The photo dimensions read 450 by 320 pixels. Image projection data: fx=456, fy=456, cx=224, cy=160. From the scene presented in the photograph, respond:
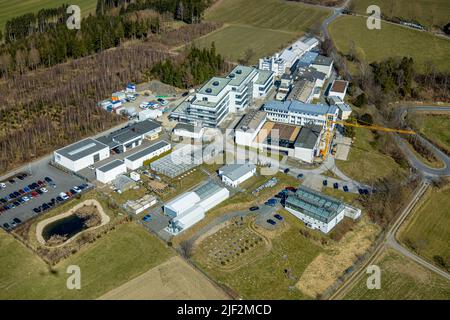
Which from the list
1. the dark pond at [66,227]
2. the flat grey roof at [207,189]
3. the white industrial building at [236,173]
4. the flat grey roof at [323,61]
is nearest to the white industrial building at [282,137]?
the white industrial building at [236,173]

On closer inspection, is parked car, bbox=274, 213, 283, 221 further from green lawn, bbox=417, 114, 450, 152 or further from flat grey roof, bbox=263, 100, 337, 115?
green lawn, bbox=417, 114, 450, 152

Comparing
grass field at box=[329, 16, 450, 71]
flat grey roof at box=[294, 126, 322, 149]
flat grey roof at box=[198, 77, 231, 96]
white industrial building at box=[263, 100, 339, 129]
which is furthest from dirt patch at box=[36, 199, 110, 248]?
grass field at box=[329, 16, 450, 71]

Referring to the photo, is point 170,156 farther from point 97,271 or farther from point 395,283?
point 395,283

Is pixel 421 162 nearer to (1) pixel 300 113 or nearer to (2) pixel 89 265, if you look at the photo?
(1) pixel 300 113

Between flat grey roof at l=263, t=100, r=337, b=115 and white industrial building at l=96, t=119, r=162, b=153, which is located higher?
flat grey roof at l=263, t=100, r=337, b=115

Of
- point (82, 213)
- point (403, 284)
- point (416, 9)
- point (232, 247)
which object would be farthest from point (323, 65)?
point (82, 213)
